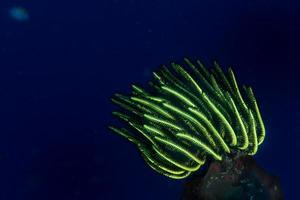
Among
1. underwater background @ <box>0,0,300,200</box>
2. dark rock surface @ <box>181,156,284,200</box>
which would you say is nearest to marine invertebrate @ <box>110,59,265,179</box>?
Result: dark rock surface @ <box>181,156,284,200</box>

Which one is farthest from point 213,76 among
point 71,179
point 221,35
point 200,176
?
point 71,179

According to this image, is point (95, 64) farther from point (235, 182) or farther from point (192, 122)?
point (235, 182)

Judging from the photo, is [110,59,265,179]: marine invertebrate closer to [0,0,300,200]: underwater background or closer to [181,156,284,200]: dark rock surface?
[181,156,284,200]: dark rock surface

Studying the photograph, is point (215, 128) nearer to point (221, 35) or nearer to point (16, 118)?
point (221, 35)

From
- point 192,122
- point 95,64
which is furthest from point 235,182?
point 95,64

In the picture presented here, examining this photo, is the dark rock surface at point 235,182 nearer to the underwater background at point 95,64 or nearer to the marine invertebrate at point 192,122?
the marine invertebrate at point 192,122
